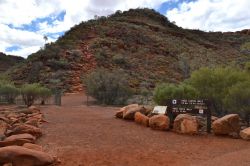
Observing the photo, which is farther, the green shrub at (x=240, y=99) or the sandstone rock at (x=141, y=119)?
the green shrub at (x=240, y=99)

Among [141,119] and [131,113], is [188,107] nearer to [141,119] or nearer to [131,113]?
[141,119]

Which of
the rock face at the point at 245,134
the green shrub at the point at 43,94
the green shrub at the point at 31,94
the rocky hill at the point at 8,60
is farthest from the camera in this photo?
the rocky hill at the point at 8,60

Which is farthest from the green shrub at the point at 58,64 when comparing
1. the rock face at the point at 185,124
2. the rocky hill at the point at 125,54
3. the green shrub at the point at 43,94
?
the rock face at the point at 185,124

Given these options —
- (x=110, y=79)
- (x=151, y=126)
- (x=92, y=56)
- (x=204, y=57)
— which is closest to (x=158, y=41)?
(x=204, y=57)

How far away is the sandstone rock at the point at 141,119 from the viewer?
14905 mm

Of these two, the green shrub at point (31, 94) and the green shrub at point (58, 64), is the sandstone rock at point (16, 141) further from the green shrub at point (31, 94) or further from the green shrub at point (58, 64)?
the green shrub at point (58, 64)

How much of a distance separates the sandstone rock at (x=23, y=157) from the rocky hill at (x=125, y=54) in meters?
28.5

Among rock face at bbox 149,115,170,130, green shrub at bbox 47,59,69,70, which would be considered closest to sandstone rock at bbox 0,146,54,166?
rock face at bbox 149,115,170,130

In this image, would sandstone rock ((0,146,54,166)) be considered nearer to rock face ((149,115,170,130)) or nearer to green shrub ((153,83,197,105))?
rock face ((149,115,170,130))

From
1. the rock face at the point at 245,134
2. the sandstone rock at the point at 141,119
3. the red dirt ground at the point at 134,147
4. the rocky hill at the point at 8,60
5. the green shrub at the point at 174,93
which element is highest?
the rocky hill at the point at 8,60

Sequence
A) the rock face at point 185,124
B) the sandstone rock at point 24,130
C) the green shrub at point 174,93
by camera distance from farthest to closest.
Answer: the green shrub at point 174,93 → the rock face at point 185,124 → the sandstone rock at point 24,130

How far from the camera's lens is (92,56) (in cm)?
4653

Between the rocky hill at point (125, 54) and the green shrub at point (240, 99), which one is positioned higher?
the rocky hill at point (125, 54)

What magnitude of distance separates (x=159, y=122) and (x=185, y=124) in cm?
101
